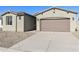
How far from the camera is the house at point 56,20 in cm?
2127

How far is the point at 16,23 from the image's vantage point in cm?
2147

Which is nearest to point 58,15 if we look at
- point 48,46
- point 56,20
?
point 56,20

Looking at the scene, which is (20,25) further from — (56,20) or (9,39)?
(9,39)

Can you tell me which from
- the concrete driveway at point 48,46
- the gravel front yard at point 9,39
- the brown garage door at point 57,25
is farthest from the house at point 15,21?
the concrete driveway at point 48,46

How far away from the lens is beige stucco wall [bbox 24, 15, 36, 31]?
22125 millimetres

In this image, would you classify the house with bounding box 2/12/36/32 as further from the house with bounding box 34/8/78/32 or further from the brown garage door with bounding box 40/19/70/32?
the brown garage door with bounding box 40/19/70/32

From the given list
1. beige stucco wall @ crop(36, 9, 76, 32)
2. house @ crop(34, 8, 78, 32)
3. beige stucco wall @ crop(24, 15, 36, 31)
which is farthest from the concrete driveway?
beige stucco wall @ crop(24, 15, 36, 31)

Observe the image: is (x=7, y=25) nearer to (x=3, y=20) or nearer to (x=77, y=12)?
(x=3, y=20)

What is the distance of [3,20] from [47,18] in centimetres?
593

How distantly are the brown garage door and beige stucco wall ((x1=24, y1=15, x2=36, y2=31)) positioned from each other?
228 cm

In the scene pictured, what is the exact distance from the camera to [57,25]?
21.3m

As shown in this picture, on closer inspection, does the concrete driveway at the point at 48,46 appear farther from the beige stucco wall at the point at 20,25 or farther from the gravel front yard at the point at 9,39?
the beige stucco wall at the point at 20,25
